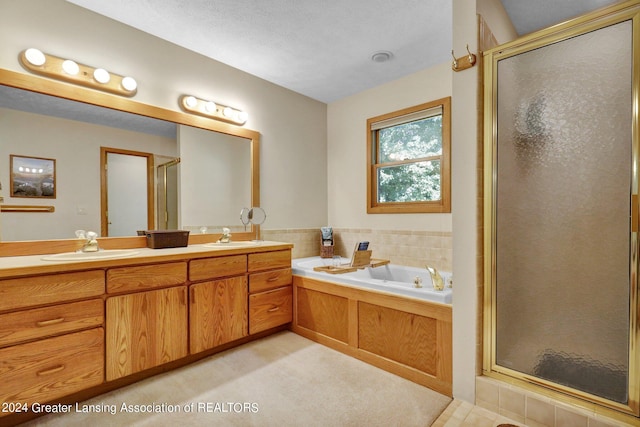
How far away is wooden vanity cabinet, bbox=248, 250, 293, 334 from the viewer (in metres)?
2.58

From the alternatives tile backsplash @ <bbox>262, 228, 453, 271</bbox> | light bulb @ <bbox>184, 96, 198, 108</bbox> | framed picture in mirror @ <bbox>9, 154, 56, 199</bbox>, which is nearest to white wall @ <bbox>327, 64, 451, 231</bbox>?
tile backsplash @ <bbox>262, 228, 453, 271</bbox>

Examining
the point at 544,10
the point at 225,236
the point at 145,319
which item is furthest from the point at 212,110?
the point at 544,10

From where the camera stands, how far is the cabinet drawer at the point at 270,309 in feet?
8.43

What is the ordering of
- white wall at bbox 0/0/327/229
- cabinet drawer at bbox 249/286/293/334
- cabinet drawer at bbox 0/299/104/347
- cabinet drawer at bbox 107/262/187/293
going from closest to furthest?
cabinet drawer at bbox 0/299/104/347 < cabinet drawer at bbox 107/262/187/293 < white wall at bbox 0/0/327/229 < cabinet drawer at bbox 249/286/293/334

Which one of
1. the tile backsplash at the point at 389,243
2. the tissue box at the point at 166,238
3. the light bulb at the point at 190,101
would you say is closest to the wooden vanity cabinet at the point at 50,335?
the tissue box at the point at 166,238

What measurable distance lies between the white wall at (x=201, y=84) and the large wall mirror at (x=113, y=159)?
200mm

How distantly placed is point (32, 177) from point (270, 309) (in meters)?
1.93

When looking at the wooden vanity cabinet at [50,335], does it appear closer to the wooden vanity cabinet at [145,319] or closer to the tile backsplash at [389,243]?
the wooden vanity cabinet at [145,319]

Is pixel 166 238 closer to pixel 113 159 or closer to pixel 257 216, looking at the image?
pixel 113 159

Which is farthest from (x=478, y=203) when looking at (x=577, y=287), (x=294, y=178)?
(x=294, y=178)

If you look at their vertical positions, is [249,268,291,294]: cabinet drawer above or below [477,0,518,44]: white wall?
below

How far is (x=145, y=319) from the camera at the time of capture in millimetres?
1972

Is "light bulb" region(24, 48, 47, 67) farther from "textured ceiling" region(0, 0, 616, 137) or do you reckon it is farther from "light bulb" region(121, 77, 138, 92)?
"light bulb" region(121, 77, 138, 92)

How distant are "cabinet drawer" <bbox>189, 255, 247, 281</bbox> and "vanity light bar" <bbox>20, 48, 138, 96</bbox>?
141 centimetres
